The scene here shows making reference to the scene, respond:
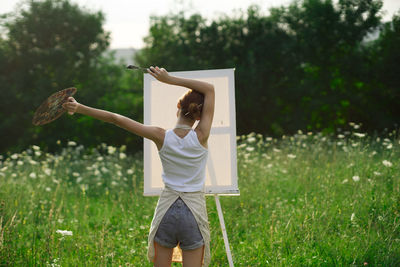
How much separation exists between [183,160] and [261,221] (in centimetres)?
233

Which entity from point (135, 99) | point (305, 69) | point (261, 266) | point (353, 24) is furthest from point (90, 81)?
point (261, 266)

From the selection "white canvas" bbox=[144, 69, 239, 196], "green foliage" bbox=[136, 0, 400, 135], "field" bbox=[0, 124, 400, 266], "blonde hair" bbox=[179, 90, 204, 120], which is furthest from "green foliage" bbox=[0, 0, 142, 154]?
"blonde hair" bbox=[179, 90, 204, 120]

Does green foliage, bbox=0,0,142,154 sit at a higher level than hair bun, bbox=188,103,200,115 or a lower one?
higher

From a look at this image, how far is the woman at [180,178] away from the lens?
203cm

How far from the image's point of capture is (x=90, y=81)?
1232 cm

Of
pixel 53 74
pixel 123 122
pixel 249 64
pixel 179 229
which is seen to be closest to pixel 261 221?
pixel 179 229

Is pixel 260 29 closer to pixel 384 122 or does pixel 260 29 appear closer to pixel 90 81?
pixel 384 122

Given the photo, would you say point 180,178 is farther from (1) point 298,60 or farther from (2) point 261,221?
(1) point 298,60

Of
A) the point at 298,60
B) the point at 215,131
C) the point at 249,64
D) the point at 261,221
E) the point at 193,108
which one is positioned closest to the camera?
the point at 193,108

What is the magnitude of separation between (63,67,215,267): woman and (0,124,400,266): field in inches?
38.0

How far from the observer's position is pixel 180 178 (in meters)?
2.08

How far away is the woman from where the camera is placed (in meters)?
2.03

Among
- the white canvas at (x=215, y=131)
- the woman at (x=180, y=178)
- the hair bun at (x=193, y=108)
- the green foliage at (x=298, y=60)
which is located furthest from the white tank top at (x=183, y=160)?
the green foliage at (x=298, y=60)

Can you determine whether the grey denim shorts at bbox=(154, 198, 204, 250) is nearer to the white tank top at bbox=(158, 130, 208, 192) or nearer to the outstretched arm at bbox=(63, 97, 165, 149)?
the white tank top at bbox=(158, 130, 208, 192)
